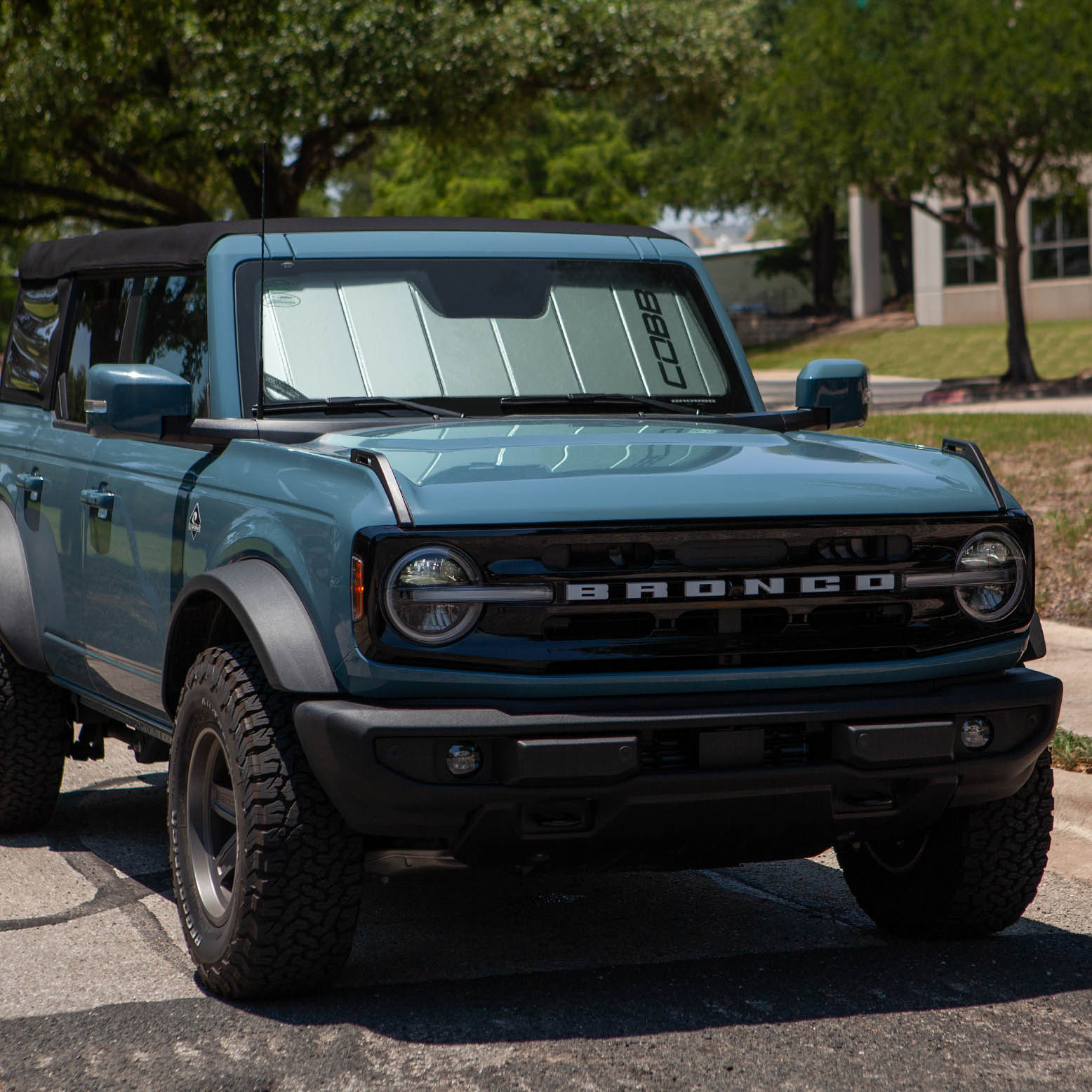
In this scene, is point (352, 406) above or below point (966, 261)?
below

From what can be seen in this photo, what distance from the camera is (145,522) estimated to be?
486cm

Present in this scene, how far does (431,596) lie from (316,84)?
806 inches

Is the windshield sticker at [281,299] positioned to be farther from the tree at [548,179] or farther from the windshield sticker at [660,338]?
the tree at [548,179]

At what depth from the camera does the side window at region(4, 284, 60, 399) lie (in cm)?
611

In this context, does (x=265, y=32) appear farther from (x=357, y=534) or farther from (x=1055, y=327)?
(x=1055, y=327)

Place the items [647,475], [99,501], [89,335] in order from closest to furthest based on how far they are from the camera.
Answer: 1. [647,475]
2. [99,501]
3. [89,335]

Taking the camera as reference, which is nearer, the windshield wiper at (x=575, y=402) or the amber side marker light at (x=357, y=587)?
the amber side marker light at (x=357, y=587)

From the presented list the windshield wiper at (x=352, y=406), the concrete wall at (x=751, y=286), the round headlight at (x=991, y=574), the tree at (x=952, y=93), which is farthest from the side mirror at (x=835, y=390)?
the concrete wall at (x=751, y=286)

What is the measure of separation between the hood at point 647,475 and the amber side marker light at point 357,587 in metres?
0.17

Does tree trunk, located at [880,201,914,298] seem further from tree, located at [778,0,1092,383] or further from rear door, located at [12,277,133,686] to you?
rear door, located at [12,277,133,686]

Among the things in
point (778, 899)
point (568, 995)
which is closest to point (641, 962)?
point (568, 995)

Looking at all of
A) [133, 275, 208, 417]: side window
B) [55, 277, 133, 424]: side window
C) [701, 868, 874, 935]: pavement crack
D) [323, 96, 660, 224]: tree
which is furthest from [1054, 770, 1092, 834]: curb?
[323, 96, 660, 224]: tree

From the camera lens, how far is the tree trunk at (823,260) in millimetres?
59844

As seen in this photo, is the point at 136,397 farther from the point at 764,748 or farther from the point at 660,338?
the point at 764,748
